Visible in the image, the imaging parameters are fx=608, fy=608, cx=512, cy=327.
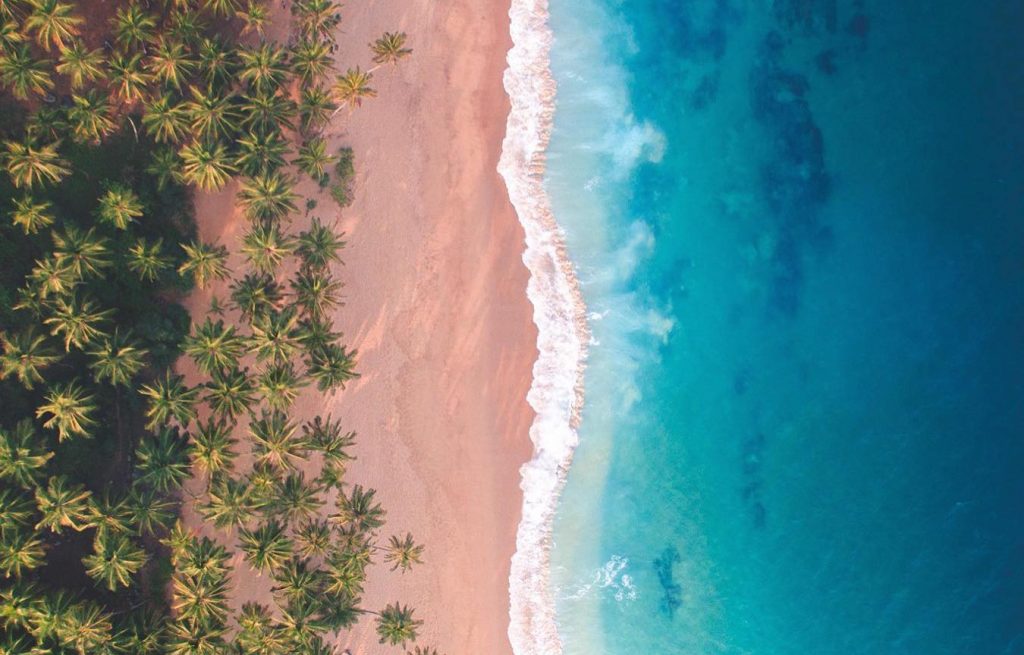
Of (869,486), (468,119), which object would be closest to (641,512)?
(869,486)

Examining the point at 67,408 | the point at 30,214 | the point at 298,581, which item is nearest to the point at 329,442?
the point at 298,581

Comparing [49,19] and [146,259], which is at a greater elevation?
[49,19]

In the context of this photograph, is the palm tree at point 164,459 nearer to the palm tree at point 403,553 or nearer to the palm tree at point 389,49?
the palm tree at point 403,553

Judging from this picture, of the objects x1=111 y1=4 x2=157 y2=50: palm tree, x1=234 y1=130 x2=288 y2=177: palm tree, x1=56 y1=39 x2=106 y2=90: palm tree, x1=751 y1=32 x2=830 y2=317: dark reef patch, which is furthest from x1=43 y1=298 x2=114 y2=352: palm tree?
x1=751 y1=32 x2=830 y2=317: dark reef patch

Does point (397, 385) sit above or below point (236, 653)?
above

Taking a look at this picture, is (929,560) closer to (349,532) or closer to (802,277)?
(802,277)

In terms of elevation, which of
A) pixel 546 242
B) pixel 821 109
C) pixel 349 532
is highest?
pixel 821 109

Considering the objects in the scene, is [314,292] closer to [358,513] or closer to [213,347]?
[213,347]

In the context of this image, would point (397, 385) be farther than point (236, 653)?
Yes
